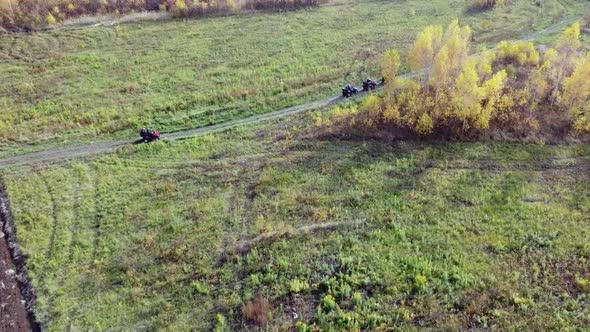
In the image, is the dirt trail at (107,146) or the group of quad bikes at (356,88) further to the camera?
the group of quad bikes at (356,88)

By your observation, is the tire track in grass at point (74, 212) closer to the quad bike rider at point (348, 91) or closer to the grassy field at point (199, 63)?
the grassy field at point (199, 63)

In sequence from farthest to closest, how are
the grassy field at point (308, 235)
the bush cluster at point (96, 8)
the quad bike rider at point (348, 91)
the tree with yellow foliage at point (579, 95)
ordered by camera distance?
the bush cluster at point (96, 8), the quad bike rider at point (348, 91), the tree with yellow foliage at point (579, 95), the grassy field at point (308, 235)

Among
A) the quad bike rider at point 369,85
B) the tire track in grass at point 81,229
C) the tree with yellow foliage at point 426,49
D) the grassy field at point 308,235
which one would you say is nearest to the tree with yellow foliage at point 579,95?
the grassy field at point 308,235

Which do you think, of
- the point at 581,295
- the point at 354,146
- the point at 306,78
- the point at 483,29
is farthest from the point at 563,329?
the point at 483,29

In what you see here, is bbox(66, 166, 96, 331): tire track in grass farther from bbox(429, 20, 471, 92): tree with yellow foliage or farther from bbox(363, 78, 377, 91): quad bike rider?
bbox(429, 20, 471, 92): tree with yellow foliage

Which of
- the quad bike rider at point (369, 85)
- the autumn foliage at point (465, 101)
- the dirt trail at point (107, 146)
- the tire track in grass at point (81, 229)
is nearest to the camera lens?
the tire track in grass at point (81, 229)

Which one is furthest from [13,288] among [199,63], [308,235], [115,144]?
[199,63]
